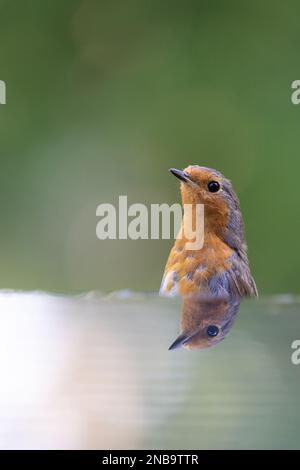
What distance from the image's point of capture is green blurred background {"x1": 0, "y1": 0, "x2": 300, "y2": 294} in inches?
297

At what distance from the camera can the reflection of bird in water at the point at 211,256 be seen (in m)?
3.80

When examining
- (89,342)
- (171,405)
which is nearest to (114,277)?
(89,342)

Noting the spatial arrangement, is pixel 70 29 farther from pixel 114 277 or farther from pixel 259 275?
pixel 259 275

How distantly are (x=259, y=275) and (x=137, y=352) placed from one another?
5082 millimetres

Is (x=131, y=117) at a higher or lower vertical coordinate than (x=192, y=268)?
higher

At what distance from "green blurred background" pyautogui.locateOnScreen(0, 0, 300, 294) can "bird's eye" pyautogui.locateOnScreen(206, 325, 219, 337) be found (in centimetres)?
493

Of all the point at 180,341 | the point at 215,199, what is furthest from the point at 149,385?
the point at 215,199

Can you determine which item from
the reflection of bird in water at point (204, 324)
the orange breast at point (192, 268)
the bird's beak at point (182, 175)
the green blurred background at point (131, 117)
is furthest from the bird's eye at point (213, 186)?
the green blurred background at point (131, 117)

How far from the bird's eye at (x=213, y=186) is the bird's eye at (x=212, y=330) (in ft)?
6.57

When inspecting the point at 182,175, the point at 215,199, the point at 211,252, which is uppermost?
the point at 182,175

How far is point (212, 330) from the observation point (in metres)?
2.36

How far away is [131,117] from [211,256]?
4095 millimetres

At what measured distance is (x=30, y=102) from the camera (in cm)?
785

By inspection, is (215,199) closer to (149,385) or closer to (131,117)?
(149,385)
